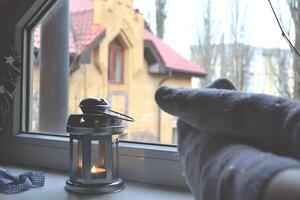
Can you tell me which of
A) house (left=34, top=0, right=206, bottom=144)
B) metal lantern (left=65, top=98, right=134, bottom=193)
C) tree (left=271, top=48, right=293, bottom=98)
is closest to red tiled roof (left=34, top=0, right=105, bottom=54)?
house (left=34, top=0, right=206, bottom=144)

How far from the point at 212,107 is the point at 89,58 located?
822 millimetres

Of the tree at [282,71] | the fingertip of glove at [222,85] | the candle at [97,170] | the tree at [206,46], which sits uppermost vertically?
the tree at [206,46]

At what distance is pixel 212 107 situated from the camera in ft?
1.85

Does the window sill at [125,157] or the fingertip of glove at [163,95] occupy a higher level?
the fingertip of glove at [163,95]

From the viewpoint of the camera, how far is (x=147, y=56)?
1214mm

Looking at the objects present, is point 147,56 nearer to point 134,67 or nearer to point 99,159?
point 134,67

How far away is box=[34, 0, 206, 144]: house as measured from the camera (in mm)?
1147

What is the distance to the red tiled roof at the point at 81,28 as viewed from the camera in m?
1.34

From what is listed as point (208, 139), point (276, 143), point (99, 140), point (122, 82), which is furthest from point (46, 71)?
point (276, 143)

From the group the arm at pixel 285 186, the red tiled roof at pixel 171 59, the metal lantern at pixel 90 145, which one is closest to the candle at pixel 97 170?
the metal lantern at pixel 90 145

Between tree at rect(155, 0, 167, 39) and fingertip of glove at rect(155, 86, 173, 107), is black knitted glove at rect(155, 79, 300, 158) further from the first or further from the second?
tree at rect(155, 0, 167, 39)

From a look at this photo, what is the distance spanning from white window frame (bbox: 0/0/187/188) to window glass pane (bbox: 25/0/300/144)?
3 centimetres

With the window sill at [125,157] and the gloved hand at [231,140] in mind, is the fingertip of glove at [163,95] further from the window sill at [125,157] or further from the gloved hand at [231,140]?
the window sill at [125,157]

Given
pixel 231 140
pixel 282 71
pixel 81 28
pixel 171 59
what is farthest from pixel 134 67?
pixel 231 140
